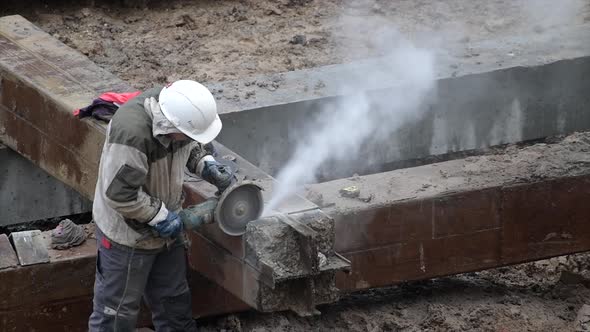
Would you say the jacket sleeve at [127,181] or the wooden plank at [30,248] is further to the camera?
the wooden plank at [30,248]

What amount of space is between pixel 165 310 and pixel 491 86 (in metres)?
4.14

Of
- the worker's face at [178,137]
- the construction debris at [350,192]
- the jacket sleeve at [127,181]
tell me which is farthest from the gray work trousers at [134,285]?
the construction debris at [350,192]

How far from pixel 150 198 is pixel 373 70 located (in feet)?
12.6

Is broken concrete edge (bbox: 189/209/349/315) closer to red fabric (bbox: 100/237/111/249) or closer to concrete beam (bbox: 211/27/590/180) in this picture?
red fabric (bbox: 100/237/111/249)

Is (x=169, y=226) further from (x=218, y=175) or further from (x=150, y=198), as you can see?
(x=218, y=175)

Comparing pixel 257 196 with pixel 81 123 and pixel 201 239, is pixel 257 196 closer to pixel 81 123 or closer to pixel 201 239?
pixel 201 239

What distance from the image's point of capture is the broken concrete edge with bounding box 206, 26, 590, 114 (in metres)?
8.40

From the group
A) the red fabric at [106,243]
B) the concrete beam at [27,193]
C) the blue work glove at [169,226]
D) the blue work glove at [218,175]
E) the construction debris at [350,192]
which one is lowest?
the concrete beam at [27,193]

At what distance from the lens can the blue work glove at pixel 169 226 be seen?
5516 millimetres

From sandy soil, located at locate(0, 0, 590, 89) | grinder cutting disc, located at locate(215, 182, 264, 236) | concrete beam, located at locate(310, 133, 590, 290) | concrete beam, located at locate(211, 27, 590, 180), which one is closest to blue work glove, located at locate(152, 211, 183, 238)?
grinder cutting disc, located at locate(215, 182, 264, 236)

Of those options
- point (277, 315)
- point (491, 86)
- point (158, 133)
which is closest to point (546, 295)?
point (277, 315)

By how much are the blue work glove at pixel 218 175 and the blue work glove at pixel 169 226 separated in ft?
→ 1.11

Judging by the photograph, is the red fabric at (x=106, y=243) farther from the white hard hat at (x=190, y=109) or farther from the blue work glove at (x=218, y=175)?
the white hard hat at (x=190, y=109)

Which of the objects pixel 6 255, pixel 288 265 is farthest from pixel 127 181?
pixel 6 255
